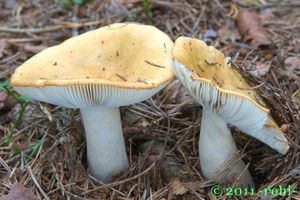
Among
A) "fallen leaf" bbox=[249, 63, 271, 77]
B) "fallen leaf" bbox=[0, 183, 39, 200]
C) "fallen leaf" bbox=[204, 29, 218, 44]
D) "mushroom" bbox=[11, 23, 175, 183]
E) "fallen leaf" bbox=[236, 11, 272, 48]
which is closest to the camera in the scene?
"mushroom" bbox=[11, 23, 175, 183]

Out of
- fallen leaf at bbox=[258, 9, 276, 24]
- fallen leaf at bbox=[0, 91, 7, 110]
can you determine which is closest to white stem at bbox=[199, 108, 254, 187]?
fallen leaf at bbox=[0, 91, 7, 110]

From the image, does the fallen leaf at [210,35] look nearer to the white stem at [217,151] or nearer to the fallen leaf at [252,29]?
the fallen leaf at [252,29]

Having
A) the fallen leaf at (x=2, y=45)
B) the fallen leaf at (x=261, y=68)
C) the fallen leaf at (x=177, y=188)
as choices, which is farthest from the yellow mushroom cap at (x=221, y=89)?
the fallen leaf at (x=2, y=45)

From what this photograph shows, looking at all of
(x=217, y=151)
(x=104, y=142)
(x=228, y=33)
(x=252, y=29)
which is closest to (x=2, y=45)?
(x=104, y=142)

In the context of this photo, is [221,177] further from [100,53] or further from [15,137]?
[15,137]

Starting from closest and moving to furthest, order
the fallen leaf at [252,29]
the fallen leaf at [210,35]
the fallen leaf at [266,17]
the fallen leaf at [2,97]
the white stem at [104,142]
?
1. the white stem at [104,142]
2. the fallen leaf at [2,97]
3. the fallen leaf at [252,29]
4. the fallen leaf at [210,35]
5. the fallen leaf at [266,17]

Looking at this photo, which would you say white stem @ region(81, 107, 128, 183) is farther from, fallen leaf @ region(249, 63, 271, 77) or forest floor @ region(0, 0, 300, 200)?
fallen leaf @ region(249, 63, 271, 77)
